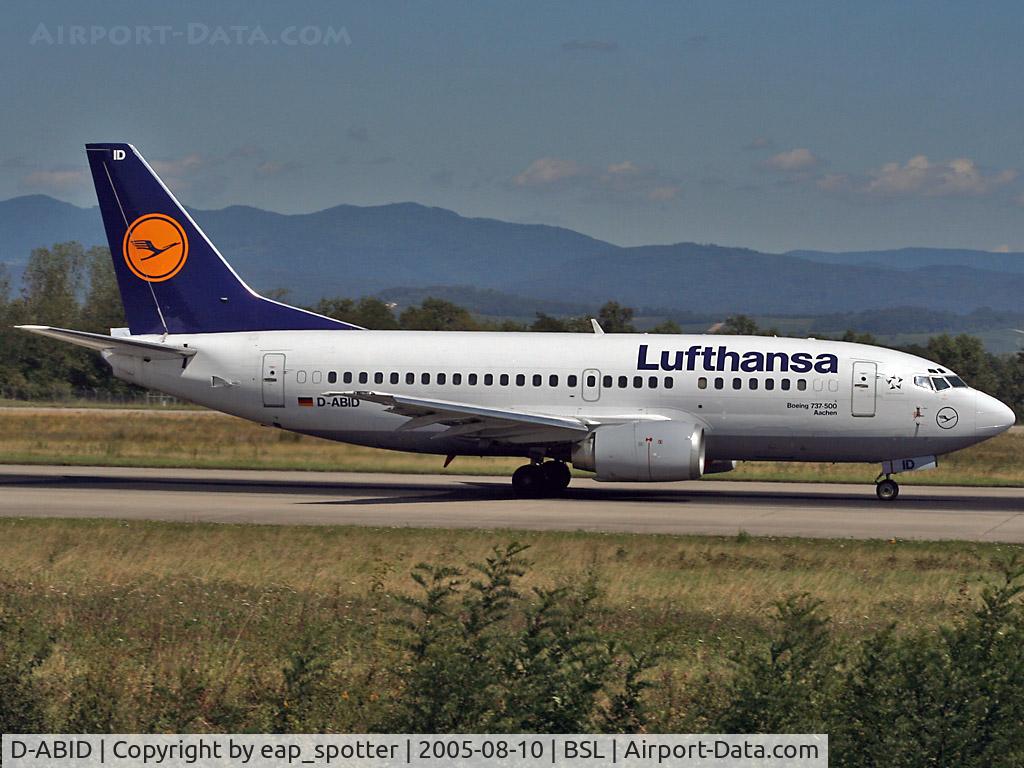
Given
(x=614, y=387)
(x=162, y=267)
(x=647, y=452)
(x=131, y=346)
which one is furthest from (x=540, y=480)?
(x=162, y=267)

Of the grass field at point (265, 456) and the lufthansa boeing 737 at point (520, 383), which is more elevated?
the lufthansa boeing 737 at point (520, 383)

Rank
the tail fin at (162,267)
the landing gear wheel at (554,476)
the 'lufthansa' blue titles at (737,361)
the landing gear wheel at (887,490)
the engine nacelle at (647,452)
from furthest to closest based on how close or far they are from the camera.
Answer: the tail fin at (162,267) < the landing gear wheel at (554,476) < the landing gear wheel at (887,490) < the 'lufthansa' blue titles at (737,361) < the engine nacelle at (647,452)

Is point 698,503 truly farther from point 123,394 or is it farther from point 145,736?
point 123,394

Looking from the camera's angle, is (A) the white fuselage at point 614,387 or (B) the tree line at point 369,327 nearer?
(A) the white fuselage at point 614,387

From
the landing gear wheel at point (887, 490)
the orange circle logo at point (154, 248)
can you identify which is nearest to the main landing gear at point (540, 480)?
the landing gear wheel at point (887, 490)

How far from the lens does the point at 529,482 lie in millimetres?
34969

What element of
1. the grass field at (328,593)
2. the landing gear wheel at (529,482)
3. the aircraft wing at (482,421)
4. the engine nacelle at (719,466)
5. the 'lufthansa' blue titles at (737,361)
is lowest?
the grass field at (328,593)

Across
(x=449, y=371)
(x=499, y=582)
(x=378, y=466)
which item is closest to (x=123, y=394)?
(x=378, y=466)

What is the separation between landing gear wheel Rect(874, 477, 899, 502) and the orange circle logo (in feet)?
62.7

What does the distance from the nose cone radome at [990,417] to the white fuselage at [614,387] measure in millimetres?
34

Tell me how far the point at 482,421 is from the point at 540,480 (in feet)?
8.69

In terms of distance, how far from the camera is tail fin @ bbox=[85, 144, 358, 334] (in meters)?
37.1

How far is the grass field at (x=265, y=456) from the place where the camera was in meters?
42.7

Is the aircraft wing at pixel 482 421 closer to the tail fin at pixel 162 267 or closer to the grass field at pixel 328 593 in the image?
the tail fin at pixel 162 267
